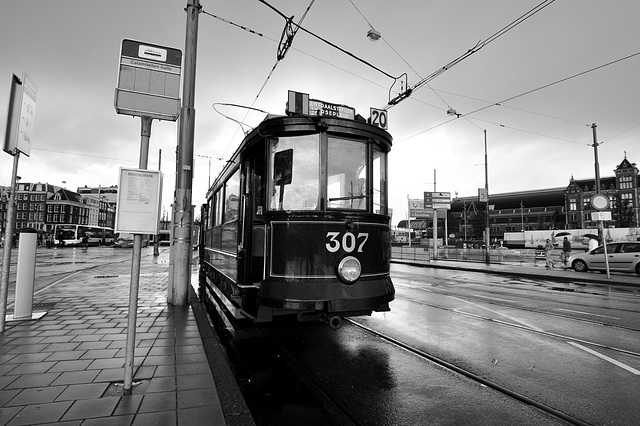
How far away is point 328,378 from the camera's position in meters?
4.25

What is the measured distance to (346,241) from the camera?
479cm

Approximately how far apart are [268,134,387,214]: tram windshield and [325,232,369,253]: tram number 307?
37cm

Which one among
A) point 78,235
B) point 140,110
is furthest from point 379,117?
point 78,235

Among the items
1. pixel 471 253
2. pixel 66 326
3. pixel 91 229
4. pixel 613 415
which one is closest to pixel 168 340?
pixel 66 326

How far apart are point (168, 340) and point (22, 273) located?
9.83 ft

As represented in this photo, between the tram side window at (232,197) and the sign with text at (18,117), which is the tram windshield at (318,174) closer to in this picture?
the tram side window at (232,197)

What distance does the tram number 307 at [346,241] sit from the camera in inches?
186

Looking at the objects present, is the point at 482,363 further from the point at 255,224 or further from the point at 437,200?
the point at 437,200

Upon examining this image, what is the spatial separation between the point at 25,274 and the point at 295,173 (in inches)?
194

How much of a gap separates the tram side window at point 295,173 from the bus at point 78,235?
6035cm

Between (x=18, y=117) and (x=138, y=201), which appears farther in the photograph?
(x=18, y=117)

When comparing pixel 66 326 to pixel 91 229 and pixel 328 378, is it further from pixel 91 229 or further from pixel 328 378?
pixel 91 229

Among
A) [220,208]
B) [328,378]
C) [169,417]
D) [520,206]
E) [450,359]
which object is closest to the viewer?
[169,417]

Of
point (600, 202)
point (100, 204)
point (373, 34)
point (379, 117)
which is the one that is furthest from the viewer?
point (100, 204)
